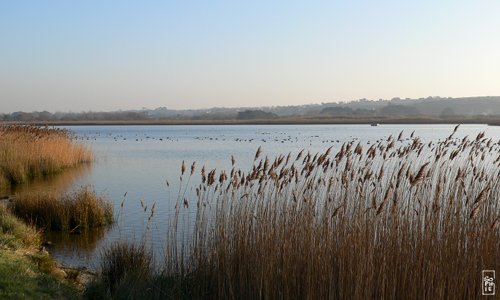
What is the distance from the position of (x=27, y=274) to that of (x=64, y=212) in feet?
20.7

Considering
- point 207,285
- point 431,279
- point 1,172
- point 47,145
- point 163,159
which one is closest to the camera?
point 431,279

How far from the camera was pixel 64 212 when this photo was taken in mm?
13695

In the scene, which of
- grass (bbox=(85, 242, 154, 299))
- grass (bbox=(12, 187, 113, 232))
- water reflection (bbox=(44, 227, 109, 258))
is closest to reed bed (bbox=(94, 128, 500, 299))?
grass (bbox=(85, 242, 154, 299))

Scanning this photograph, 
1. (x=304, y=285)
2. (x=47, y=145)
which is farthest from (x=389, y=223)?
(x=47, y=145)

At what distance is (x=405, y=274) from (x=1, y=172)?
1743 centimetres

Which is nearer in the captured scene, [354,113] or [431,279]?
[431,279]

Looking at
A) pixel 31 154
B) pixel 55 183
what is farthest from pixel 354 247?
pixel 31 154

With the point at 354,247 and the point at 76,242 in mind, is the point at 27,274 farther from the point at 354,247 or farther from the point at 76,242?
the point at 76,242

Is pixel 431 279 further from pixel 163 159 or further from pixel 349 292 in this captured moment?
pixel 163 159

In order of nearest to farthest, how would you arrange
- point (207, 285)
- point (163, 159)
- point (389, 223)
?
point (389, 223)
point (207, 285)
point (163, 159)

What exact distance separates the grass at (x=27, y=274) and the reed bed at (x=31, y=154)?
10816mm

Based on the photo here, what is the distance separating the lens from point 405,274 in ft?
19.2

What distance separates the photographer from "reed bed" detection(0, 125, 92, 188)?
68.5 ft

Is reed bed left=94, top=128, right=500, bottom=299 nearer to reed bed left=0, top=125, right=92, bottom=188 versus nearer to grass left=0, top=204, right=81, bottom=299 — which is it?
grass left=0, top=204, right=81, bottom=299
